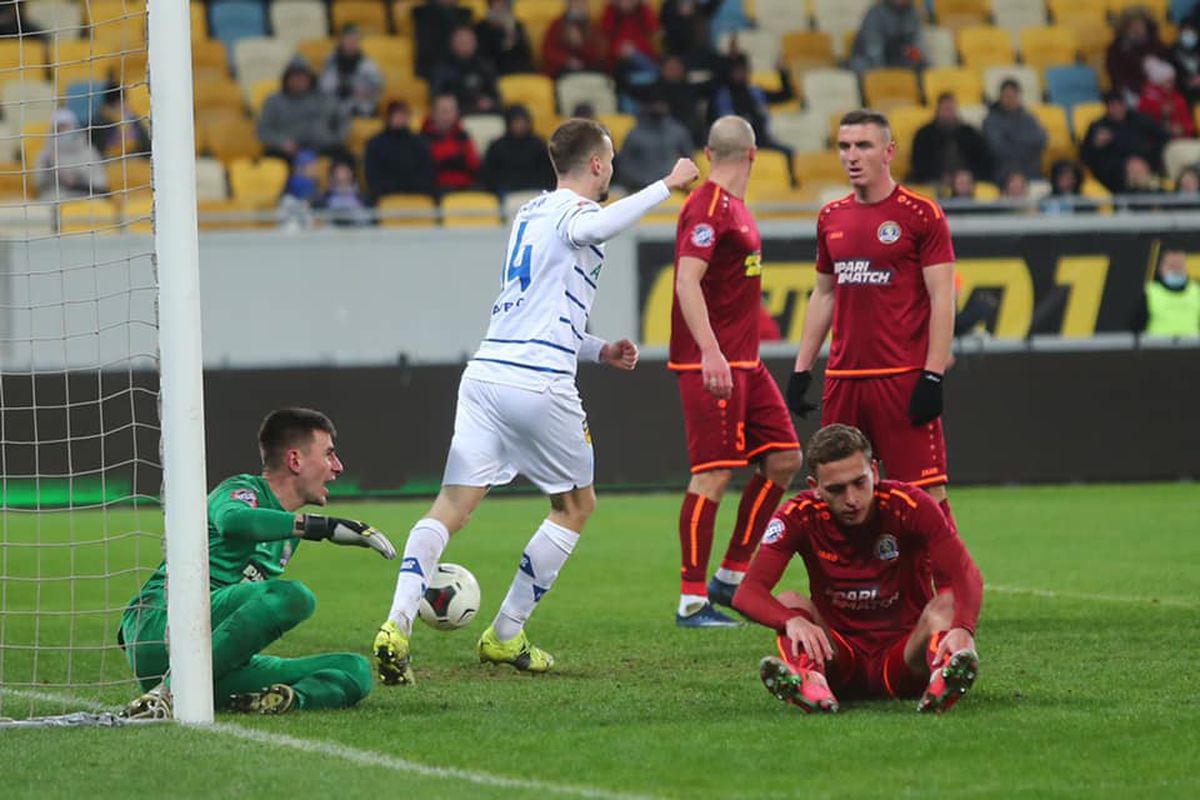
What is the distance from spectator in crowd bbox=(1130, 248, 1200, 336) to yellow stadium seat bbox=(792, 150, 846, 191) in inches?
159

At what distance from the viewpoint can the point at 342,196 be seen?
18828mm

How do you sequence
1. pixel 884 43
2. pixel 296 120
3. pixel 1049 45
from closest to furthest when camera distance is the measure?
1. pixel 296 120
2. pixel 884 43
3. pixel 1049 45

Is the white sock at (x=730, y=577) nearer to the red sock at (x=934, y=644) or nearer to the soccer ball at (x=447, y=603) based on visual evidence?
the soccer ball at (x=447, y=603)

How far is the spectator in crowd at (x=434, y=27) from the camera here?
21.5 m

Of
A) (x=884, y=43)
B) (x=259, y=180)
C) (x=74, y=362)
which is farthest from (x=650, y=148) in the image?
(x=74, y=362)

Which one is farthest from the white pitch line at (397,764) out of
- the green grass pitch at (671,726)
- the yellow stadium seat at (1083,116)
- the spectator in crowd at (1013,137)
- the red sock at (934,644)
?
the yellow stadium seat at (1083,116)

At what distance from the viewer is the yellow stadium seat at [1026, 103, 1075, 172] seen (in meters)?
21.5

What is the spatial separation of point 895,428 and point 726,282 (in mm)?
1431

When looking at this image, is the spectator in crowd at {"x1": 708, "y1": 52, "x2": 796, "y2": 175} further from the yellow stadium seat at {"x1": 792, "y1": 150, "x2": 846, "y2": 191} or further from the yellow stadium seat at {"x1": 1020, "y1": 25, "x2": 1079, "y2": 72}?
the yellow stadium seat at {"x1": 1020, "y1": 25, "x2": 1079, "y2": 72}

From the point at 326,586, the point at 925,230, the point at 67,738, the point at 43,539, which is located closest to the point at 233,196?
the point at 43,539

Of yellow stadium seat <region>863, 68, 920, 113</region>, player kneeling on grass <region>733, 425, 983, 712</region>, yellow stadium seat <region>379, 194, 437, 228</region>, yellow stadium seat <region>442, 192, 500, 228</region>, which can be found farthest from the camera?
yellow stadium seat <region>863, 68, 920, 113</region>

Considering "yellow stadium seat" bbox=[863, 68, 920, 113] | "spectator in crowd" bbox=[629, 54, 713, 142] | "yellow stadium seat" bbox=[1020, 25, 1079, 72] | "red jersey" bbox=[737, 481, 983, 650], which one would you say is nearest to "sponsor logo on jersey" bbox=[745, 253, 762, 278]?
"red jersey" bbox=[737, 481, 983, 650]

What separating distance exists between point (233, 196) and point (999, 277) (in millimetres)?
7434

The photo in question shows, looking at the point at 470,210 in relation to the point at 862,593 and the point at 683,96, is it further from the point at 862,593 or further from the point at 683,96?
the point at 862,593
